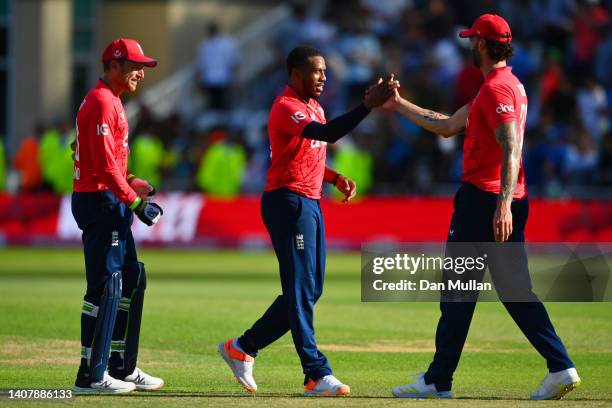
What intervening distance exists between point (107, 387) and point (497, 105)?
3700 mm

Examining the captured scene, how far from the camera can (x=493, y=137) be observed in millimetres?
10125

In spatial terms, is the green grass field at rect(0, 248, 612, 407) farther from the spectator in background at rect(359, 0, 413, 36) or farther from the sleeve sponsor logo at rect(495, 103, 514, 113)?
the spectator in background at rect(359, 0, 413, 36)

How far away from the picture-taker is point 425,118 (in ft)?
35.2

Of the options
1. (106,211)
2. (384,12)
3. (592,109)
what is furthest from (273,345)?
(384,12)

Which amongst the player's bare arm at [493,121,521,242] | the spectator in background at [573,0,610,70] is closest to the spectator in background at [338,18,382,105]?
the spectator in background at [573,0,610,70]

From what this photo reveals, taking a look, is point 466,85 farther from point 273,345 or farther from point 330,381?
point 330,381

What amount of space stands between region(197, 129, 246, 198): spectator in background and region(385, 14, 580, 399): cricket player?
19.0 meters

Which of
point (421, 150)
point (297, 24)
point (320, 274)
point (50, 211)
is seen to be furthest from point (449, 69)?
point (320, 274)

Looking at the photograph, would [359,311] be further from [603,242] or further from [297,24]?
[297,24]

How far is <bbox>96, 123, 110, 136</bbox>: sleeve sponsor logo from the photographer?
10.4 metres

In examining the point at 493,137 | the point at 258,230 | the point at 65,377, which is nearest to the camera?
the point at 493,137

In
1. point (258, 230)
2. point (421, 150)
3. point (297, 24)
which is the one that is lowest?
point (258, 230)

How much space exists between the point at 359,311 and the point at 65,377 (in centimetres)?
645

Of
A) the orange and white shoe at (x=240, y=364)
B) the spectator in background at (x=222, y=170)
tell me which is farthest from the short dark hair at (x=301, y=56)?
the spectator in background at (x=222, y=170)
